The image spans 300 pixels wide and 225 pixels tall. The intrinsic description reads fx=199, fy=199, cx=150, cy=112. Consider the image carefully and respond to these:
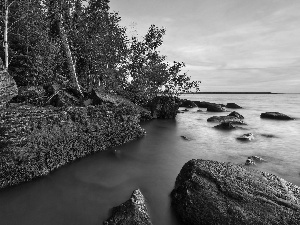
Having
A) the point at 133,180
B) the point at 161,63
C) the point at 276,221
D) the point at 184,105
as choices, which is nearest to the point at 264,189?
the point at 276,221

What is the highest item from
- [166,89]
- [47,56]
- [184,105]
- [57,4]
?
[57,4]

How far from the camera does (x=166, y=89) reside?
1080 inches

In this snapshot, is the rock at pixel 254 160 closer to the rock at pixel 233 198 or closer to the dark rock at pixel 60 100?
the rock at pixel 233 198

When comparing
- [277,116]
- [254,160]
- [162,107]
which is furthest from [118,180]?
[277,116]

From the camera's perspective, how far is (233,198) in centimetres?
492

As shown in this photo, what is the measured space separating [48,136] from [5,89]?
3.22 metres

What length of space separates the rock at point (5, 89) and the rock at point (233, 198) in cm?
798

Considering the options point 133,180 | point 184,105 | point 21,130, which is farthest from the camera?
point 184,105

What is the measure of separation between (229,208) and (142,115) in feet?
60.5

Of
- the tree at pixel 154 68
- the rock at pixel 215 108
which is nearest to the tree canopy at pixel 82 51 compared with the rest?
the tree at pixel 154 68

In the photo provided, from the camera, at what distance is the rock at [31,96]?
11347mm

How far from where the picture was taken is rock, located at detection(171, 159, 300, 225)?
447 cm

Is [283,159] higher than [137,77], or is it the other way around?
[137,77]

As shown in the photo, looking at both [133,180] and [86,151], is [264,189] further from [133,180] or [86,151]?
[86,151]
